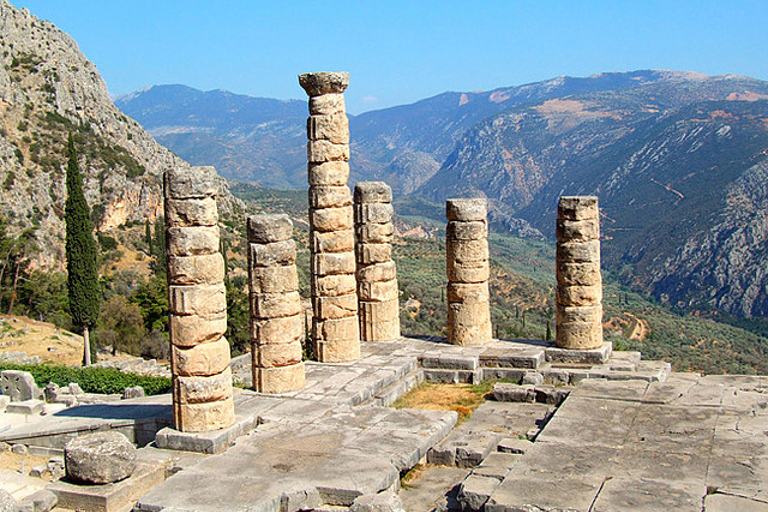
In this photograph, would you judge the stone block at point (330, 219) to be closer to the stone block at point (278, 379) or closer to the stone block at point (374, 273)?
the stone block at point (374, 273)

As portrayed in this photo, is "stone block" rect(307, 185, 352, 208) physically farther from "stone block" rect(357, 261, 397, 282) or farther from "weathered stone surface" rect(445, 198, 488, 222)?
"weathered stone surface" rect(445, 198, 488, 222)

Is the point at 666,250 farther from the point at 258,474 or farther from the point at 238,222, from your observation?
the point at 258,474

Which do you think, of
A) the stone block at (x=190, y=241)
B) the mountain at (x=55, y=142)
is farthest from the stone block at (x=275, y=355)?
the mountain at (x=55, y=142)

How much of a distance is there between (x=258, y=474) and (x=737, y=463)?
19.6ft

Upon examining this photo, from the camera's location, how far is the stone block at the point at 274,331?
14.6m

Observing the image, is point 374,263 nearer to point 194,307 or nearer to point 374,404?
point 374,404

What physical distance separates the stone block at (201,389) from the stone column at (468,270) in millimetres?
7108

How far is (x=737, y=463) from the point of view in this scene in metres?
10.4

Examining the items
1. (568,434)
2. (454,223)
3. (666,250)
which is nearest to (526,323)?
(454,223)

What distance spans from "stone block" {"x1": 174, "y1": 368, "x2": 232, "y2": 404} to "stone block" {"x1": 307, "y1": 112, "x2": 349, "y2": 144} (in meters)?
6.13

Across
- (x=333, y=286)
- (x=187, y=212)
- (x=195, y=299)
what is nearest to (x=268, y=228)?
(x=187, y=212)

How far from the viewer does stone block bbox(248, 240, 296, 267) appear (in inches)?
571

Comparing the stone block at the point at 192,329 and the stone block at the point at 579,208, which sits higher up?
the stone block at the point at 579,208

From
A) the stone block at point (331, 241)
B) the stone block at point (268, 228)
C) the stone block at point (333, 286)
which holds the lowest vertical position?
the stone block at point (333, 286)
